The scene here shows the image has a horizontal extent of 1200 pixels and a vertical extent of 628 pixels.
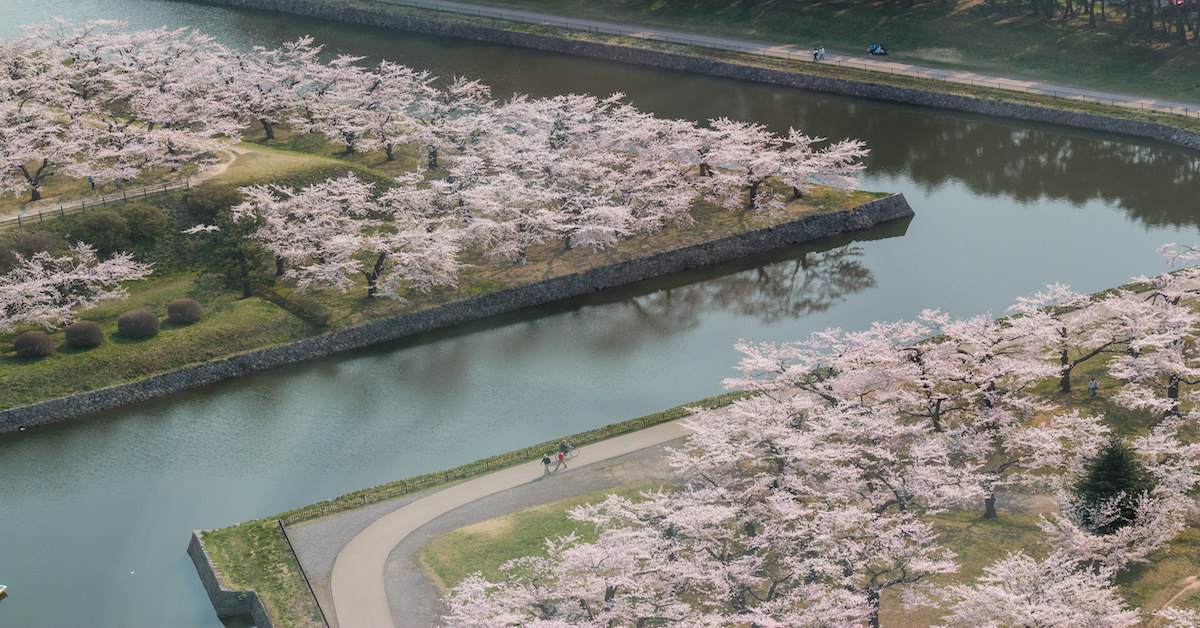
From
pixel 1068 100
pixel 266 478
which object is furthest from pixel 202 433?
pixel 1068 100

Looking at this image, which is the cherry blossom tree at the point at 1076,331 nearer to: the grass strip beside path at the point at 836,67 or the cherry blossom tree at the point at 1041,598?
the cherry blossom tree at the point at 1041,598

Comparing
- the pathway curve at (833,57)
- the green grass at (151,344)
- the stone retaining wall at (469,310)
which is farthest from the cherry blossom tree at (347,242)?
the pathway curve at (833,57)

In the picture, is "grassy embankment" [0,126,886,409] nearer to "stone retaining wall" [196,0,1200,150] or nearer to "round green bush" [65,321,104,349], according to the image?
"round green bush" [65,321,104,349]

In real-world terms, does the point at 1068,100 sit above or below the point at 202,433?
above

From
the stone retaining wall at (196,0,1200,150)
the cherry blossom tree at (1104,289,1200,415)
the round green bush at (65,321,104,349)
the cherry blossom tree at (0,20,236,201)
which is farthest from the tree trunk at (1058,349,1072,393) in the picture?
the cherry blossom tree at (0,20,236,201)

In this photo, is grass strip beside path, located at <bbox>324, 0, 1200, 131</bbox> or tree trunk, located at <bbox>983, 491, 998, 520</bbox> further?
grass strip beside path, located at <bbox>324, 0, 1200, 131</bbox>

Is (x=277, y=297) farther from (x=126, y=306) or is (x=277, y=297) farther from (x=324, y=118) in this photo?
(x=324, y=118)
